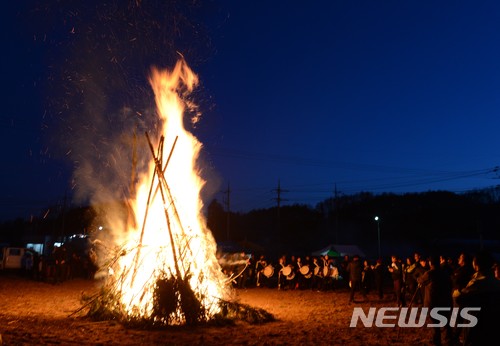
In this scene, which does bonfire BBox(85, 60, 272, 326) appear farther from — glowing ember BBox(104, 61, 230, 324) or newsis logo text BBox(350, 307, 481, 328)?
newsis logo text BBox(350, 307, 481, 328)

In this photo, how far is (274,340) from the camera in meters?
8.61

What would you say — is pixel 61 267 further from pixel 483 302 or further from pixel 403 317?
pixel 483 302

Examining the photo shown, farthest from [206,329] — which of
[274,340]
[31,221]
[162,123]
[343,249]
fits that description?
[31,221]

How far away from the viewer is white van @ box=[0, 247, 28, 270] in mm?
30781

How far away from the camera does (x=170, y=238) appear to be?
1061 cm

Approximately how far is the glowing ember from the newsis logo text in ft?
12.2

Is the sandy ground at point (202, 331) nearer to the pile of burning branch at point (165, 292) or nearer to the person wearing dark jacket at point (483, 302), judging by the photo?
the pile of burning branch at point (165, 292)

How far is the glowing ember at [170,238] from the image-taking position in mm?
10281

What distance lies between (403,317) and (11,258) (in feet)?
92.3

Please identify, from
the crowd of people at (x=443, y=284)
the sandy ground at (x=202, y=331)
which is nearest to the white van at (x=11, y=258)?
the crowd of people at (x=443, y=284)

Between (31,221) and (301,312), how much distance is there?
74523 mm

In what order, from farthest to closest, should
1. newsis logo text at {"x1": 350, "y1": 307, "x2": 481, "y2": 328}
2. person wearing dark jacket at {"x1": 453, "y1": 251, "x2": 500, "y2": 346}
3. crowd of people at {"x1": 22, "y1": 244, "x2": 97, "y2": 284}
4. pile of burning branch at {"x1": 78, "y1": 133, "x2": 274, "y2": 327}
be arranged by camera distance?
crowd of people at {"x1": 22, "y1": 244, "x2": 97, "y2": 284}, pile of burning branch at {"x1": 78, "y1": 133, "x2": 274, "y2": 327}, newsis logo text at {"x1": 350, "y1": 307, "x2": 481, "y2": 328}, person wearing dark jacket at {"x1": 453, "y1": 251, "x2": 500, "y2": 346}

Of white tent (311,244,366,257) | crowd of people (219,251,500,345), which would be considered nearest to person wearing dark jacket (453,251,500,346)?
crowd of people (219,251,500,345)

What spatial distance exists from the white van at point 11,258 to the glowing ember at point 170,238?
22478 millimetres
